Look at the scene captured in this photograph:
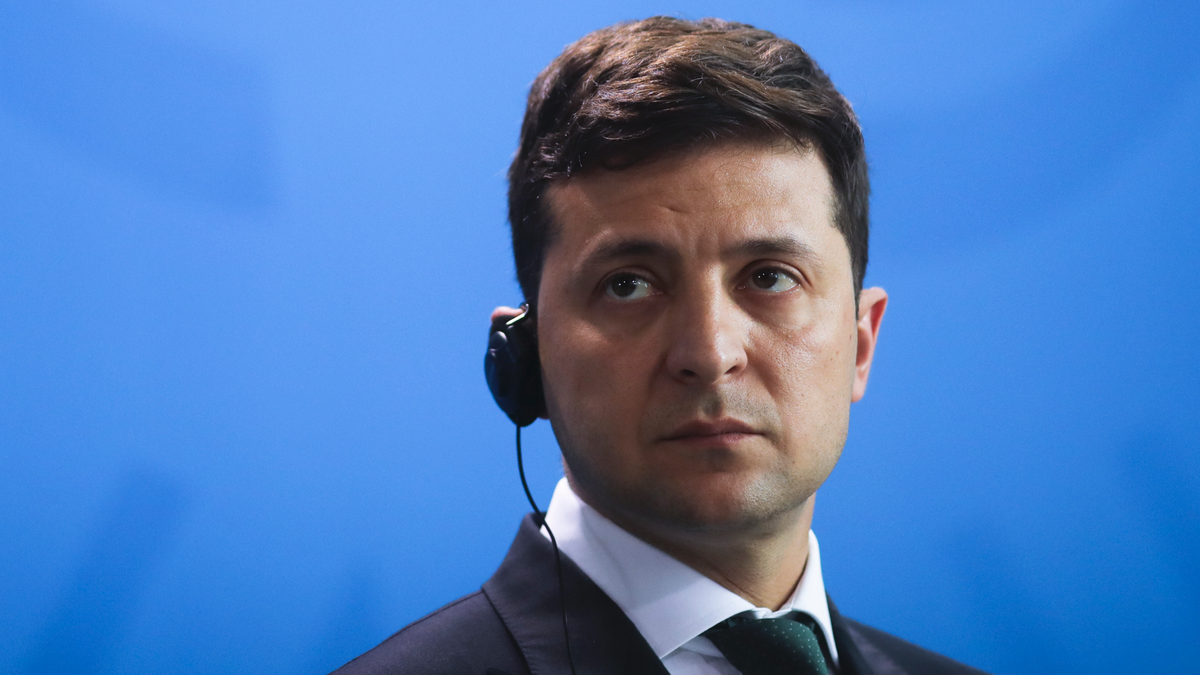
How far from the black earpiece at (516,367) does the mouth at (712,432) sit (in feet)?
1.02

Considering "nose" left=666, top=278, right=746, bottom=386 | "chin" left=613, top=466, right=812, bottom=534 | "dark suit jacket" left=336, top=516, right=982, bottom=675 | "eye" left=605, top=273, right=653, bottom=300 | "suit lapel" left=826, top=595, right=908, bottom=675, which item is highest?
"eye" left=605, top=273, right=653, bottom=300

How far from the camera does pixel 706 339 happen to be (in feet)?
4.64

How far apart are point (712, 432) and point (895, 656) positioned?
2.67 ft

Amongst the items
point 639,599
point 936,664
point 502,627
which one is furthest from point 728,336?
point 936,664

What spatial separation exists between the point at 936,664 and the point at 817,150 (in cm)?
106

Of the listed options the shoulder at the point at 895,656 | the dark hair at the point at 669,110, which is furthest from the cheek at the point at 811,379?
the shoulder at the point at 895,656

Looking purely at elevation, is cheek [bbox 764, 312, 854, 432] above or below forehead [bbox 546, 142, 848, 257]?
below

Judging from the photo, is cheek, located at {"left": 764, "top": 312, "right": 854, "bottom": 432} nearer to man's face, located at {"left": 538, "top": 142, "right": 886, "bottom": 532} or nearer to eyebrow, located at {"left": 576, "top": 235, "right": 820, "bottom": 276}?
man's face, located at {"left": 538, "top": 142, "right": 886, "bottom": 532}

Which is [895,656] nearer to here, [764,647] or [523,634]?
[764,647]

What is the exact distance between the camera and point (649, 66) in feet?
5.25

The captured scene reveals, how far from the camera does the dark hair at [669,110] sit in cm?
153

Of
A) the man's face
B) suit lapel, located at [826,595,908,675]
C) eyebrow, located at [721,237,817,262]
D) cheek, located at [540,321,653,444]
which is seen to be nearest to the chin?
the man's face

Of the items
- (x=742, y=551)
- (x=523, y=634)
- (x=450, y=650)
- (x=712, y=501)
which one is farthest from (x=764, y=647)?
(x=450, y=650)

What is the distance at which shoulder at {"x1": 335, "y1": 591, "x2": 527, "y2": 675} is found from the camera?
58.7 inches
